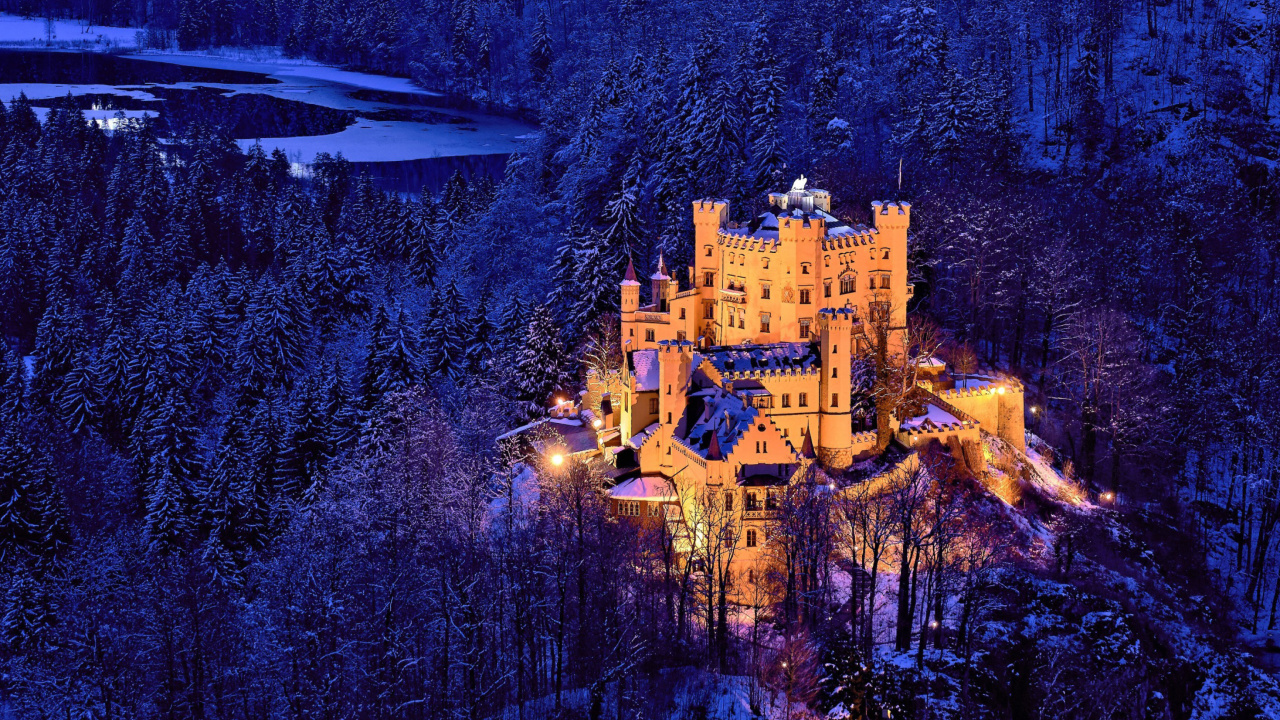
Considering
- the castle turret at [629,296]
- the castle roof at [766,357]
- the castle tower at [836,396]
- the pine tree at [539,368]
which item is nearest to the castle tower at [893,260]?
the castle roof at [766,357]

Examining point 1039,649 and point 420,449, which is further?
point 420,449

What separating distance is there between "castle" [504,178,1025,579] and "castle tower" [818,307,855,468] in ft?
0.18

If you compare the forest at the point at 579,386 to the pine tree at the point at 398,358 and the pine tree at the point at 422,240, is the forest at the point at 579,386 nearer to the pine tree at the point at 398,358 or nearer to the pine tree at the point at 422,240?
the pine tree at the point at 398,358

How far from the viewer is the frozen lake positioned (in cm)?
15300

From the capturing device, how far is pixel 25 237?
370ft

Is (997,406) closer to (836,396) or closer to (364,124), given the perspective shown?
(836,396)

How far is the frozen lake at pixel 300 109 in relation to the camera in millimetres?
153000

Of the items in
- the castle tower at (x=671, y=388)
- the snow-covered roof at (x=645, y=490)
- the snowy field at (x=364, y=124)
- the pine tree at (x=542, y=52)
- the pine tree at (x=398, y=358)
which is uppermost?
the pine tree at (x=542, y=52)

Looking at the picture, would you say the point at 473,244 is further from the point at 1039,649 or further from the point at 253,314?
the point at 1039,649

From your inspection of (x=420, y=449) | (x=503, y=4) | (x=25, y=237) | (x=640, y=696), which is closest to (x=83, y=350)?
(x=25, y=237)

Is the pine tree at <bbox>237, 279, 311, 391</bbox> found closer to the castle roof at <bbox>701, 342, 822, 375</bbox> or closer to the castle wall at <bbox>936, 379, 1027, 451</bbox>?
the castle roof at <bbox>701, 342, 822, 375</bbox>

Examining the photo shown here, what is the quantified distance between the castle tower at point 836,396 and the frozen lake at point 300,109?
88755mm

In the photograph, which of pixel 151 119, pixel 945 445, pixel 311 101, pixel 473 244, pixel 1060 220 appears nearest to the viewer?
pixel 945 445

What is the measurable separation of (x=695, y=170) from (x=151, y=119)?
3725 inches
